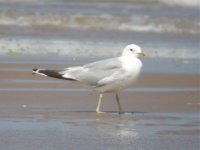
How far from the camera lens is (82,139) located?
6.95 meters

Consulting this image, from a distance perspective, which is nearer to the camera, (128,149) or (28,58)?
(128,149)

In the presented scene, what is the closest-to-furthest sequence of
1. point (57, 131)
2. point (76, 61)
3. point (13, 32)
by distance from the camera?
point (57, 131)
point (76, 61)
point (13, 32)

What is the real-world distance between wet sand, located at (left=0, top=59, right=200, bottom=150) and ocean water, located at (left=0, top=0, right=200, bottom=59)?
10.4 ft

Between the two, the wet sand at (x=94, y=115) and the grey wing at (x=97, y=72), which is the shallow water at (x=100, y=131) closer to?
the wet sand at (x=94, y=115)

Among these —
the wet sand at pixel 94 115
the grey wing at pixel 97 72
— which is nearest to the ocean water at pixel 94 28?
the wet sand at pixel 94 115

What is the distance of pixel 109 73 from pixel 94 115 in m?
0.60

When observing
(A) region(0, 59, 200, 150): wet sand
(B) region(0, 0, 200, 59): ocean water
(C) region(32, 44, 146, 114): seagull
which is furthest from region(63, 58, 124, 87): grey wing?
(B) region(0, 0, 200, 59): ocean water

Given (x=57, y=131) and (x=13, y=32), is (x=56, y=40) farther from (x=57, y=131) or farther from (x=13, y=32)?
(x=57, y=131)

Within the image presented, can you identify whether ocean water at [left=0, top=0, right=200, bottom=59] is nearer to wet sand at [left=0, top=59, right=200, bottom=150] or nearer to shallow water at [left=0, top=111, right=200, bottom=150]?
wet sand at [left=0, top=59, right=200, bottom=150]

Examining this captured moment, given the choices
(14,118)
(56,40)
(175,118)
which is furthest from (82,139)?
(56,40)

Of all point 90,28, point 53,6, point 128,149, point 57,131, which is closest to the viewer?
point 128,149

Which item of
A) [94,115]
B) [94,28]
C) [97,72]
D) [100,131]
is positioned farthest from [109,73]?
[94,28]

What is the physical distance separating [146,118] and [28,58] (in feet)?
18.0

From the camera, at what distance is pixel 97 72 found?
8.89m
